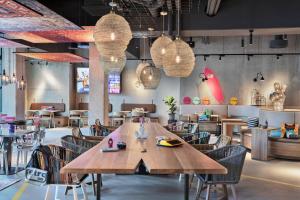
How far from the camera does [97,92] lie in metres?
9.18

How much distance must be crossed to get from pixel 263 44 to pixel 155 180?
32.3 ft

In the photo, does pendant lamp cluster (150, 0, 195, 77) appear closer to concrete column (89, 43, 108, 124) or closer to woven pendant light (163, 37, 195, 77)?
woven pendant light (163, 37, 195, 77)

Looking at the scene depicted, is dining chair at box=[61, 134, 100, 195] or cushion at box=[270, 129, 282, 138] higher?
dining chair at box=[61, 134, 100, 195]

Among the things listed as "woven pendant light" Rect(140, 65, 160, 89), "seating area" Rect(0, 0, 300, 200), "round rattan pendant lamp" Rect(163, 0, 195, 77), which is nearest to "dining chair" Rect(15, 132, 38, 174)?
"seating area" Rect(0, 0, 300, 200)

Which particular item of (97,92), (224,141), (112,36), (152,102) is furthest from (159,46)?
(152,102)

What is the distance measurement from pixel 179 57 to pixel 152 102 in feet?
33.0

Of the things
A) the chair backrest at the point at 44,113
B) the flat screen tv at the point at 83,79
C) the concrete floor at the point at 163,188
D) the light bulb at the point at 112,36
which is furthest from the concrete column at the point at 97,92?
the flat screen tv at the point at 83,79

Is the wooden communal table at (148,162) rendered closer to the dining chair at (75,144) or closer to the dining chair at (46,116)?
the dining chair at (75,144)

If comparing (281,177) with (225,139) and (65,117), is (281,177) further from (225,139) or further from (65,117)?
(65,117)

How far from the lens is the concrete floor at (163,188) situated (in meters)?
4.80

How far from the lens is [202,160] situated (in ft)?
10.9

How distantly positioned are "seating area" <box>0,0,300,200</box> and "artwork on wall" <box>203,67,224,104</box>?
0.15 ft

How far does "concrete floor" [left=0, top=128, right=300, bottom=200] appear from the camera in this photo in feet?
15.8

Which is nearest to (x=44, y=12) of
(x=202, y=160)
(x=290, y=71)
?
(x=202, y=160)
